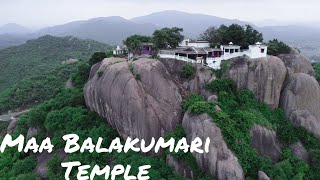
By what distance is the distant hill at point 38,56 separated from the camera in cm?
8925

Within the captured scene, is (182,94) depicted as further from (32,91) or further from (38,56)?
(38,56)

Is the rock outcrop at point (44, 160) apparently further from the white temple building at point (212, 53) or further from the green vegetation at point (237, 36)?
the green vegetation at point (237, 36)

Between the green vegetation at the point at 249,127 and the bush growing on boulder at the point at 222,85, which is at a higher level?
the bush growing on boulder at the point at 222,85

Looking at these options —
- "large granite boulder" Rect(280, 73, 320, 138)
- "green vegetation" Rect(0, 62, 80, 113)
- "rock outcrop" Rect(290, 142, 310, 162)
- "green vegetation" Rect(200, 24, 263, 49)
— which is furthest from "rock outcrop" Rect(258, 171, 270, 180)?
"green vegetation" Rect(0, 62, 80, 113)

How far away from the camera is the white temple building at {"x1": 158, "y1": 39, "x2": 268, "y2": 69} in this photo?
1312 inches

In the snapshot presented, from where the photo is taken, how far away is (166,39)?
123 feet

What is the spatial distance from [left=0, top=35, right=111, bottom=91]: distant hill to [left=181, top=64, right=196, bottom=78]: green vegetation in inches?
2321

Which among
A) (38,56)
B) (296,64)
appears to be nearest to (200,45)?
(296,64)

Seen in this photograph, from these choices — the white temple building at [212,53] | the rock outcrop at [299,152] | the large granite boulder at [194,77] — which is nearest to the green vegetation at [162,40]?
the white temple building at [212,53]

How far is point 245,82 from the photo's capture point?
104 feet

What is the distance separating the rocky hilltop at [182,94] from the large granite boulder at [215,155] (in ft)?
0.30

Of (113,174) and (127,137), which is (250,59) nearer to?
(127,137)

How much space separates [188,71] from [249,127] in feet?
25.1

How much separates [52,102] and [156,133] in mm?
14230
